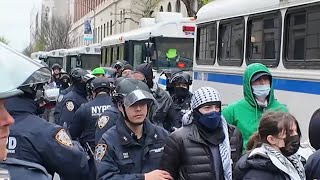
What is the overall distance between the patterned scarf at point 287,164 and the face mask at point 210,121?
1.62ft

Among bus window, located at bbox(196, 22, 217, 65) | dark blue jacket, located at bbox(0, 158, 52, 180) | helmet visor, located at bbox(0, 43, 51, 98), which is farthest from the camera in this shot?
bus window, located at bbox(196, 22, 217, 65)

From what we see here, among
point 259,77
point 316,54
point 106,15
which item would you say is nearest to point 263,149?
point 259,77

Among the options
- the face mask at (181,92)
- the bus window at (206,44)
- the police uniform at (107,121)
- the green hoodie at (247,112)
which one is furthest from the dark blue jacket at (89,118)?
the bus window at (206,44)

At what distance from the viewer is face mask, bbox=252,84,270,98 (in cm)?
537

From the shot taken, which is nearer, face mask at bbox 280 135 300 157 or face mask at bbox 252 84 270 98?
face mask at bbox 280 135 300 157

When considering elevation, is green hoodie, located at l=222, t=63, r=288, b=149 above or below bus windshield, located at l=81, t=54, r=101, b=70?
below

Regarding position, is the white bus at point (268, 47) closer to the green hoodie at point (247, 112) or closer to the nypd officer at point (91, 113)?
the green hoodie at point (247, 112)

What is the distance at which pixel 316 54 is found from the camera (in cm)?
746

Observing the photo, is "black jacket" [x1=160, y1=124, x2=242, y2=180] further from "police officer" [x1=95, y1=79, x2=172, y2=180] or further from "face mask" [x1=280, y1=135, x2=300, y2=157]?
"face mask" [x1=280, y1=135, x2=300, y2=157]

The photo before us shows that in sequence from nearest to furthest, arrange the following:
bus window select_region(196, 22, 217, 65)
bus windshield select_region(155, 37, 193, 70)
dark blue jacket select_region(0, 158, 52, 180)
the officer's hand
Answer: dark blue jacket select_region(0, 158, 52, 180) → the officer's hand → bus window select_region(196, 22, 217, 65) → bus windshield select_region(155, 37, 193, 70)

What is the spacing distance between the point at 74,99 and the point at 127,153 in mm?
4091

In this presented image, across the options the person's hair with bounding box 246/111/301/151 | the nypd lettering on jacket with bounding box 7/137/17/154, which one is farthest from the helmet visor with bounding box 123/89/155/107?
the nypd lettering on jacket with bounding box 7/137/17/154

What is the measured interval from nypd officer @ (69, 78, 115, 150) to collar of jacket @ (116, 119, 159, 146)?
248 cm

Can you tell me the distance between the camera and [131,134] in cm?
404
